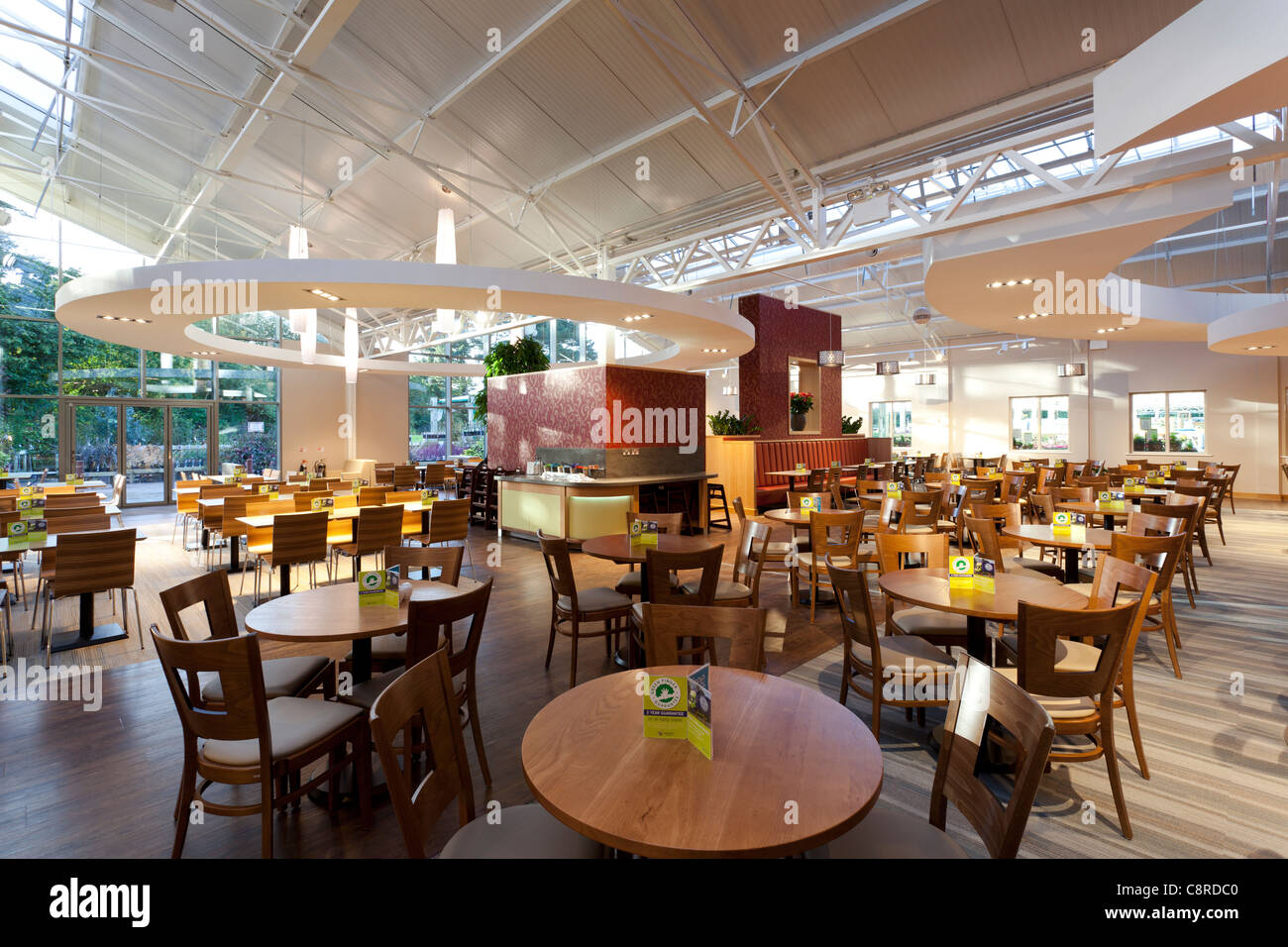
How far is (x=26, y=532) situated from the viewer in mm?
4719

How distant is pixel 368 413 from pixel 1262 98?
19.0 m

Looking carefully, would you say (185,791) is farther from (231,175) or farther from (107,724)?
(231,175)

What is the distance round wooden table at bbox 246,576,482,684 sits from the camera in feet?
8.50

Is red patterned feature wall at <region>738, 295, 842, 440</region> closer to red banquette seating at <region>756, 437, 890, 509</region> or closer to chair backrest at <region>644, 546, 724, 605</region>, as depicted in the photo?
red banquette seating at <region>756, 437, 890, 509</region>

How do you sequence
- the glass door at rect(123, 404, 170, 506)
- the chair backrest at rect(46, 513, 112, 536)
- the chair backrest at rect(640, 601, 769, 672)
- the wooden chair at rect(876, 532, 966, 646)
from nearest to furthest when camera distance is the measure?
the chair backrest at rect(640, 601, 769, 672) < the wooden chair at rect(876, 532, 966, 646) < the chair backrest at rect(46, 513, 112, 536) < the glass door at rect(123, 404, 170, 506)

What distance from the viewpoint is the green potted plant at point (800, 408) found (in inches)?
527

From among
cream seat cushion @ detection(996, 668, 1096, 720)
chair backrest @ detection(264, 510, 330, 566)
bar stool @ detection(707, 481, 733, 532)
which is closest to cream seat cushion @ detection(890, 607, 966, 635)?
cream seat cushion @ detection(996, 668, 1096, 720)

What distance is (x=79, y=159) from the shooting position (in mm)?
12016

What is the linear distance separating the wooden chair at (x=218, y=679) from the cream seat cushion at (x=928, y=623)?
3056 millimetres

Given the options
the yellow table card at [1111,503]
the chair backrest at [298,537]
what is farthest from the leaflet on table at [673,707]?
the yellow table card at [1111,503]

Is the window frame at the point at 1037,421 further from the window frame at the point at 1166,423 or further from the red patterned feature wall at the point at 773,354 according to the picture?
the red patterned feature wall at the point at 773,354

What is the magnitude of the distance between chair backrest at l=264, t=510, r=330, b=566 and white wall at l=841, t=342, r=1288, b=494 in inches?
781
